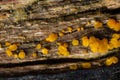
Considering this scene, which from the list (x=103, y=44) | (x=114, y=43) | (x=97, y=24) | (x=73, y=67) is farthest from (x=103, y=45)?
(x=73, y=67)

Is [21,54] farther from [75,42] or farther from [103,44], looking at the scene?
[103,44]

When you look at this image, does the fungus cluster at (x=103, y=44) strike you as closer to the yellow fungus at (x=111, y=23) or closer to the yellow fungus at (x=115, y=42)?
the yellow fungus at (x=115, y=42)

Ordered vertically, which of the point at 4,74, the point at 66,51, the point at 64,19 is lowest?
the point at 4,74

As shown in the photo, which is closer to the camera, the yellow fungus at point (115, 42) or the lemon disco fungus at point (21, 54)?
the yellow fungus at point (115, 42)

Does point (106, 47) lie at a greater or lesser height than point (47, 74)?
greater

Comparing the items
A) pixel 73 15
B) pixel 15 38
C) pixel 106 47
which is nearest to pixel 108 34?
pixel 106 47

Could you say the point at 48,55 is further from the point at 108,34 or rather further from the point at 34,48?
Result: the point at 108,34

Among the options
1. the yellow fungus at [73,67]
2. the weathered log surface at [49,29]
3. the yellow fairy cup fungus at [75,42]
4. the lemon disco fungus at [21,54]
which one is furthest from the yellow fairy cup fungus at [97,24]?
the lemon disco fungus at [21,54]
